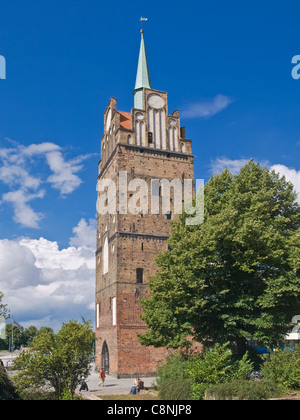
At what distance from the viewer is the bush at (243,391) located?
14453 mm

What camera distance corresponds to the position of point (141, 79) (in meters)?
37.2

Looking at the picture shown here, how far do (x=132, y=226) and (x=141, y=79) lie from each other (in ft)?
47.0

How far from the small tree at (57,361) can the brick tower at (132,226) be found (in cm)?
1150

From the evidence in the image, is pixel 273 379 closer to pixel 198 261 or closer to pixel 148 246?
pixel 198 261

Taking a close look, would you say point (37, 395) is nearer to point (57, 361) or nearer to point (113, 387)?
point (57, 361)

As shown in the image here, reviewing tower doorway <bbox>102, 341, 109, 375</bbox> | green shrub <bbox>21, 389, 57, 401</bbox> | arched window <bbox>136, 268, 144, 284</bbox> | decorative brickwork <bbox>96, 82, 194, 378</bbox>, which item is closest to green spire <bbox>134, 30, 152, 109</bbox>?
decorative brickwork <bbox>96, 82, 194, 378</bbox>

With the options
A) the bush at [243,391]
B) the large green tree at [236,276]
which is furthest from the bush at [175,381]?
the bush at [243,391]

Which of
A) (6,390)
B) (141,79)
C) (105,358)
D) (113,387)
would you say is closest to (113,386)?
(113,387)

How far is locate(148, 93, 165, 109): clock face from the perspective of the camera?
35156 mm

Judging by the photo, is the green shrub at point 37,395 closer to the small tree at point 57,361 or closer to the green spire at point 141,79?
the small tree at point 57,361

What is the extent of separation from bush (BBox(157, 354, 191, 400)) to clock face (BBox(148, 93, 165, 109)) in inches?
842
